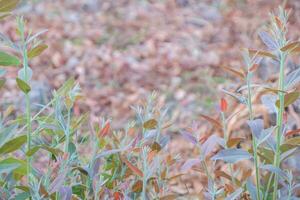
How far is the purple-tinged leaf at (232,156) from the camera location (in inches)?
47.1

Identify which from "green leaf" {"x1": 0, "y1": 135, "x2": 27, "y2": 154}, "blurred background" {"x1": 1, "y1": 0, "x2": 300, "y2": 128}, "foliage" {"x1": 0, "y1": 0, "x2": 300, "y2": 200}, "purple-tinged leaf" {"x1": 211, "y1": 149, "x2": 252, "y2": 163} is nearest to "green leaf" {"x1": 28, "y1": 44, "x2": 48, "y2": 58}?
"foliage" {"x1": 0, "y1": 0, "x2": 300, "y2": 200}

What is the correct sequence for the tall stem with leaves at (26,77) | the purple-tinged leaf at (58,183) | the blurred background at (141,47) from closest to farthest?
the purple-tinged leaf at (58,183) < the tall stem with leaves at (26,77) < the blurred background at (141,47)

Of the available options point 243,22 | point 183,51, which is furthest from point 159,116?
point 243,22

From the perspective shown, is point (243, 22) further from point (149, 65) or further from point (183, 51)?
point (149, 65)

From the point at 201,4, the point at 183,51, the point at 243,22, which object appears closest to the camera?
the point at 183,51

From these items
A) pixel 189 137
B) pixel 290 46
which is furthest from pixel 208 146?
pixel 290 46

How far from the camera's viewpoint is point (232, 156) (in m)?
1.21

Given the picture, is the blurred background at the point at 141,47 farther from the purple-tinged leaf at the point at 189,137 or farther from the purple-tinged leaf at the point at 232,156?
the purple-tinged leaf at the point at 232,156

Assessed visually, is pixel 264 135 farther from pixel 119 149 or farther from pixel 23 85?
pixel 23 85

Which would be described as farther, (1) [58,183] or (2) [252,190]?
(2) [252,190]

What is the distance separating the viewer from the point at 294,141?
1.21m

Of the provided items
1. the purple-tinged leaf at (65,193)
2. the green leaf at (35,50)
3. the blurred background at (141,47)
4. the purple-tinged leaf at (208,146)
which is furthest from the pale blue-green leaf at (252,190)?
the blurred background at (141,47)

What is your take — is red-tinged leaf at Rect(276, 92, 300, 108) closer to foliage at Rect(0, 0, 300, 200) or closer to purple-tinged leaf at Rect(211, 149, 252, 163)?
foliage at Rect(0, 0, 300, 200)

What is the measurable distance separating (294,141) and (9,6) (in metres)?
0.59
